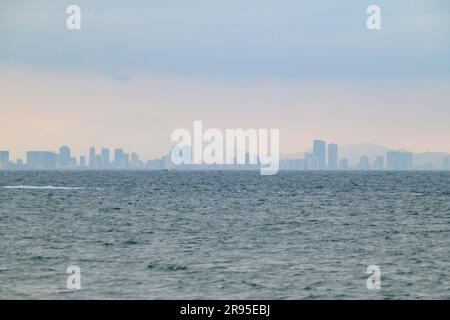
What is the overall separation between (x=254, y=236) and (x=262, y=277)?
20.2 meters

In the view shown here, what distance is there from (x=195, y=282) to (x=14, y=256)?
14782mm

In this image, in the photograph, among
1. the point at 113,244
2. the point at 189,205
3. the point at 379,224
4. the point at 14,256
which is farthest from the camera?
the point at 189,205

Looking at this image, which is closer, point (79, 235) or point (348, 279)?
point (348, 279)

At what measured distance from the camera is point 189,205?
93.2m

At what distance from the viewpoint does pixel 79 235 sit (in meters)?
56.4

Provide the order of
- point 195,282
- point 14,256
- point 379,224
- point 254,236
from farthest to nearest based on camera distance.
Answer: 1. point 379,224
2. point 254,236
3. point 14,256
4. point 195,282

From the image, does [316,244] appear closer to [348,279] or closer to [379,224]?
[348,279]

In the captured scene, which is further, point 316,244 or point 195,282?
point 316,244
